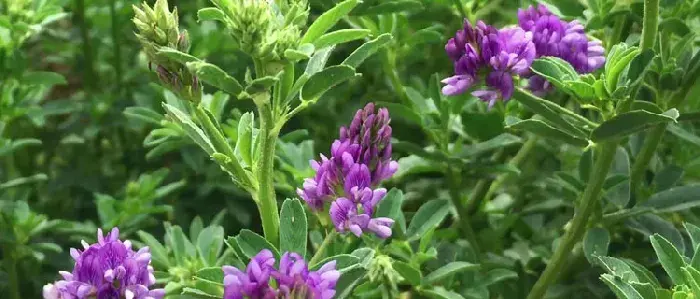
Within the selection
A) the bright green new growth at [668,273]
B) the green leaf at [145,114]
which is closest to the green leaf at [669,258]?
the bright green new growth at [668,273]

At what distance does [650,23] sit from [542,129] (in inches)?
7.6

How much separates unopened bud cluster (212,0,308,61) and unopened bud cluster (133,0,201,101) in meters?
0.06

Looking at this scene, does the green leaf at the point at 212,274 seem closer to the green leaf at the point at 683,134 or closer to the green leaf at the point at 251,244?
the green leaf at the point at 251,244

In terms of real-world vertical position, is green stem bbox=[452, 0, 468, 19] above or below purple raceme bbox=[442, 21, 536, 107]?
below

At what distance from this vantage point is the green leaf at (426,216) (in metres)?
1.43

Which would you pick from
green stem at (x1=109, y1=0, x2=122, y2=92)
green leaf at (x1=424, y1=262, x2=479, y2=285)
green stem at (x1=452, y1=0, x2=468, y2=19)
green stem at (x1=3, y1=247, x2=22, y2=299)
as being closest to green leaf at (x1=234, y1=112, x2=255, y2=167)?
green leaf at (x1=424, y1=262, x2=479, y2=285)

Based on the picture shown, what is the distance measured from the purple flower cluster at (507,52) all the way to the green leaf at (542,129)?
40 millimetres

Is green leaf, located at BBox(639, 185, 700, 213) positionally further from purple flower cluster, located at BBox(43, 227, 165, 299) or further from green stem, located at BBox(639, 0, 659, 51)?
purple flower cluster, located at BBox(43, 227, 165, 299)

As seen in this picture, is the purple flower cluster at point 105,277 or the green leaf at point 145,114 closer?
the purple flower cluster at point 105,277

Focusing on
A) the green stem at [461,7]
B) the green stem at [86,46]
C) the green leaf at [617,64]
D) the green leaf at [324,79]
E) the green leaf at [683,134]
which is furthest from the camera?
the green stem at [86,46]

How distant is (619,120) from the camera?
1188mm

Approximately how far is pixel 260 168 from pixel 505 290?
1.97 ft

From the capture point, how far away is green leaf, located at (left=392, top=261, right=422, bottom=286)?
1.29 meters

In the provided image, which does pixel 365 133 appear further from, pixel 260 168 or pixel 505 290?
pixel 505 290
